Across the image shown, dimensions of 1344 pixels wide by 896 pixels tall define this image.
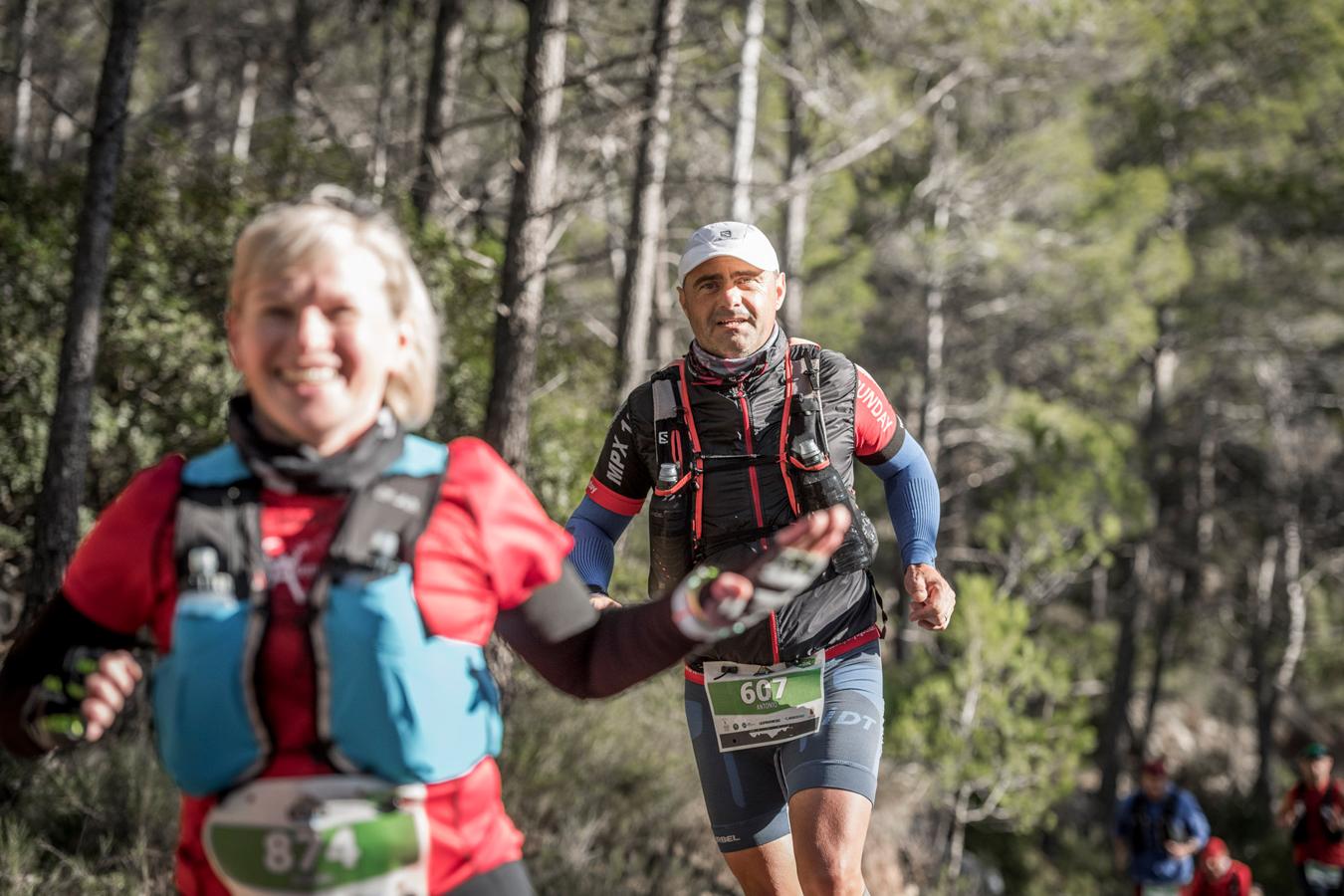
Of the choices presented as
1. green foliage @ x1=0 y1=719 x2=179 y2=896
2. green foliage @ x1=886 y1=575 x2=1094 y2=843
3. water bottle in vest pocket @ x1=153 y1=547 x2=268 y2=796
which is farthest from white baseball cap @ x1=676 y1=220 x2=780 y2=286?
green foliage @ x1=886 y1=575 x2=1094 y2=843

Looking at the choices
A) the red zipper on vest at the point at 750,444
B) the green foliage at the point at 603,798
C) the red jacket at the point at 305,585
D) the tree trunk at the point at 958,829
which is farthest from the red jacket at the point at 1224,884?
the red jacket at the point at 305,585

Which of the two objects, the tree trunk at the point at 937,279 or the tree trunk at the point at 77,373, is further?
the tree trunk at the point at 937,279

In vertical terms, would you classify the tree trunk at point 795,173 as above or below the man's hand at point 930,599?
above

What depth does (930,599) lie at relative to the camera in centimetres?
320

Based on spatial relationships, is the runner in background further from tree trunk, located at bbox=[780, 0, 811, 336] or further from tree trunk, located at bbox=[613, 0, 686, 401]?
tree trunk, located at bbox=[780, 0, 811, 336]

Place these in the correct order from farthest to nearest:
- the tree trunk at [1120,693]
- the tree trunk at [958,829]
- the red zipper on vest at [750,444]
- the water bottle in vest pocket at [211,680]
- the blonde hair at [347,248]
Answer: the tree trunk at [1120,693] → the tree trunk at [958,829] → the red zipper on vest at [750,444] → the blonde hair at [347,248] → the water bottle in vest pocket at [211,680]

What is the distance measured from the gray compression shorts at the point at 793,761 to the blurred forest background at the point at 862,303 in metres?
2.59

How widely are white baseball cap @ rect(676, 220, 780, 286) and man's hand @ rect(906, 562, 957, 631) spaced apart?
986mm

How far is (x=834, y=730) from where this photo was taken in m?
3.32

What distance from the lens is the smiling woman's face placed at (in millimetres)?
1700

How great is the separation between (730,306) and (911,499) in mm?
812

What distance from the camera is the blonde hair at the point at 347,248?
1750 mm

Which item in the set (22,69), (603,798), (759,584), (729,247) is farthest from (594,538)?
(22,69)

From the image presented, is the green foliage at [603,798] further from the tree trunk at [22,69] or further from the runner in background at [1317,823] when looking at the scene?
the tree trunk at [22,69]
